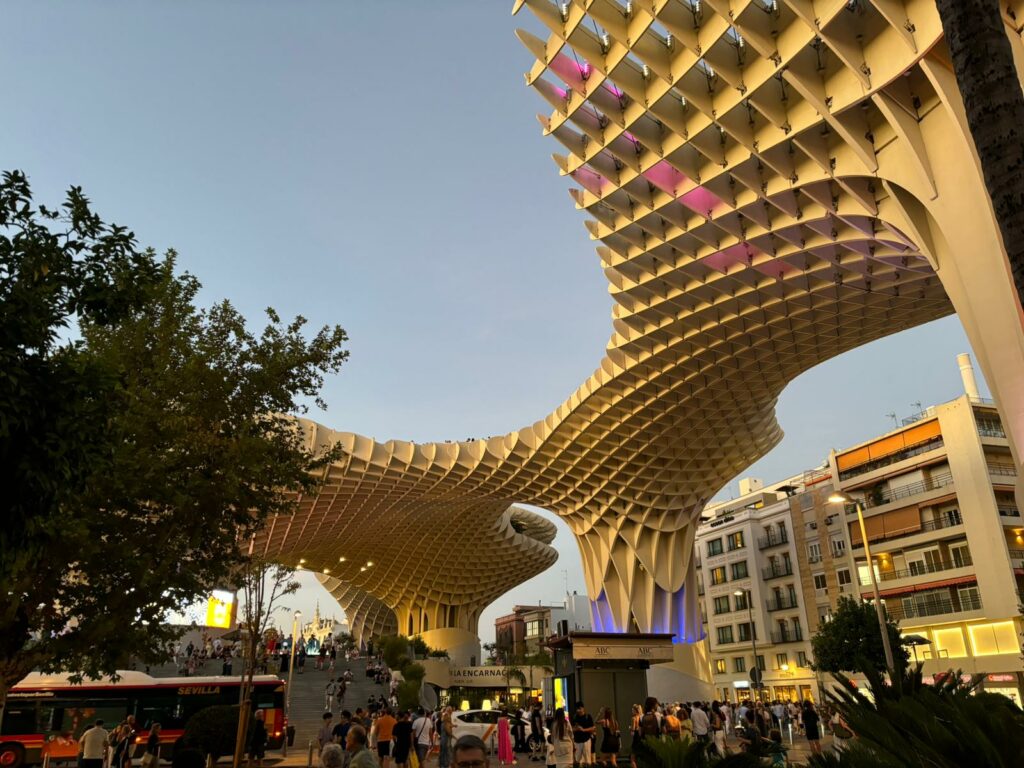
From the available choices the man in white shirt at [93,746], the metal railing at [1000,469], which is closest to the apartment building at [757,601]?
the metal railing at [1000,469]

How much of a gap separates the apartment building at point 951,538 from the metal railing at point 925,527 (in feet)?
0.22

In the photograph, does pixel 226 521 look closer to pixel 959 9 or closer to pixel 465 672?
pixel 959 9

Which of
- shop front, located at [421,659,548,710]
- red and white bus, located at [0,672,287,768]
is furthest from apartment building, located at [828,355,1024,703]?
red and white bus, located at [0,672,287,768]

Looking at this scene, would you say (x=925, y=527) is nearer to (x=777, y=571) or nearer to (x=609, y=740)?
(x=777, y=571)

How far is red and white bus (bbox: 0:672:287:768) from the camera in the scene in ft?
77.9

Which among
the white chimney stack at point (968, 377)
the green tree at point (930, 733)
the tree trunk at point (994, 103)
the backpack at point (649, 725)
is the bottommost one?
the backpack at point (649, 725)

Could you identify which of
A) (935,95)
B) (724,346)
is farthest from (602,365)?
(935,95)

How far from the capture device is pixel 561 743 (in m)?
14.7

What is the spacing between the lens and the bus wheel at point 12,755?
2294cm

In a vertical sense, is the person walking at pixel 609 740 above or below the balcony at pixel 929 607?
below

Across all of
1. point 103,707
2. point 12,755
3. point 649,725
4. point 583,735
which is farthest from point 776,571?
point 12,755

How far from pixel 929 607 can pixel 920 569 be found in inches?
92.1

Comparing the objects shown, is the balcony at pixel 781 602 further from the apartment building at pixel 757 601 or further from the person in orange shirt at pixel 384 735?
the person in orange shirt at pixel 384 735

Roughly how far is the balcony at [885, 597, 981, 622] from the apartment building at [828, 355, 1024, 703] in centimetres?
6
